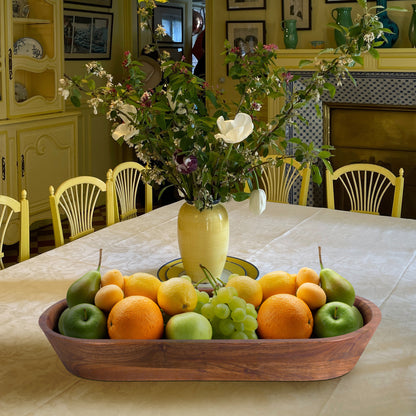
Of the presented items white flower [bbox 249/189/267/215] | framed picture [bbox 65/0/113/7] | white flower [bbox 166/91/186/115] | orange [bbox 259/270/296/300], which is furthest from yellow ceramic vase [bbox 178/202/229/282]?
framed picture [bbox 65/0/113/7]

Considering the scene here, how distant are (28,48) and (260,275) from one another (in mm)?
3261

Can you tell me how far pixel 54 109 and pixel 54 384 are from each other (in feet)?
12.5

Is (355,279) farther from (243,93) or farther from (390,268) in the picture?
(243,93)

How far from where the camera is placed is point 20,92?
4527mm

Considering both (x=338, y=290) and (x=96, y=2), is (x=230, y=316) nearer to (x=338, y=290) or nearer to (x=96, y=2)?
(x=338, y=290)

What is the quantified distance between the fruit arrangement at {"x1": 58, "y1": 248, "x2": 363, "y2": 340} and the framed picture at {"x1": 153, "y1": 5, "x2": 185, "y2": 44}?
17.2ft

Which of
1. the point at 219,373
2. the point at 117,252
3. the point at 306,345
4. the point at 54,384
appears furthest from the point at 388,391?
the point at 117,252

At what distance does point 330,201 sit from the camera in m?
3.08

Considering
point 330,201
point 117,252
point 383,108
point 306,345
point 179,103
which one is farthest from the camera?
point 383,108

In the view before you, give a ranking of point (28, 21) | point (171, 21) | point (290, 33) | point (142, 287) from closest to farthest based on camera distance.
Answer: point (142, 287) < point (28, 21) < point (290, 33) < point (171, 21)

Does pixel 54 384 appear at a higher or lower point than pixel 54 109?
lower

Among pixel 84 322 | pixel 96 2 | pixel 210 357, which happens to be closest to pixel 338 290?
pixel 210 357

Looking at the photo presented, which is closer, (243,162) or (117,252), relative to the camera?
(243,162)

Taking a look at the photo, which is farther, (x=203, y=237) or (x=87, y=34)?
(x=87, y=34)
